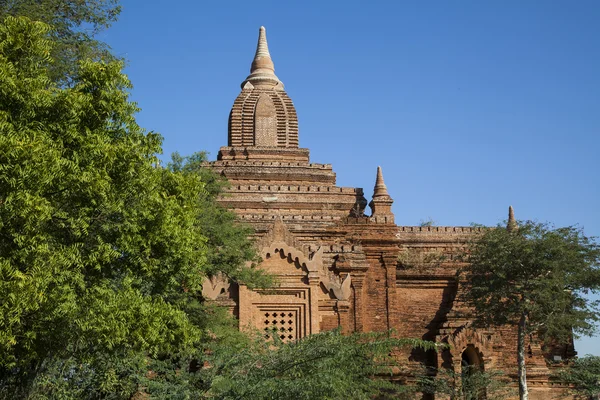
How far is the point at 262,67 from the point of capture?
41.4 m

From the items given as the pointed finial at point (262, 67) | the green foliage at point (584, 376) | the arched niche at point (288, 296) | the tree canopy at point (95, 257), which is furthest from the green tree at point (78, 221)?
the pointed finial at point (262, 67)

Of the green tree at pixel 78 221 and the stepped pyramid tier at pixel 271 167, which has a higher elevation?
the stepped pyramid tier at pixel 271 167

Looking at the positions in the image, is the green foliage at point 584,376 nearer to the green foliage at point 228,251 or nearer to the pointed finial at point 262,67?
the green foliage at point 228,251

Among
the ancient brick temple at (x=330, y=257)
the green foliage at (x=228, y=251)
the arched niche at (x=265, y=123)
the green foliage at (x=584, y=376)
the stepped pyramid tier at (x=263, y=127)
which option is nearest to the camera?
the green foliage at (x=228, y=251)

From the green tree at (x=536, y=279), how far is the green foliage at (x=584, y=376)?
1.17m

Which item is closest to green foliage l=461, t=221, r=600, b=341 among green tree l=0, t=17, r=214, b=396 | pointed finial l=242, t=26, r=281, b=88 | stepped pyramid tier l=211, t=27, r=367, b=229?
stepped pyramid tier l=211, t=27, r=367, b=229

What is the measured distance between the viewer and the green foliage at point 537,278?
81.5 ft

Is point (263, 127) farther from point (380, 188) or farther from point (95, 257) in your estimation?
point (95, 257)

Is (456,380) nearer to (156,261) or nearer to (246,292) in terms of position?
(246,292)

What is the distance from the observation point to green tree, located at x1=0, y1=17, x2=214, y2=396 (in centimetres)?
1377

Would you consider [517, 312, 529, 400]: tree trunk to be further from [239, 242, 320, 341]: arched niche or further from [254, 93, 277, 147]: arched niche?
[254, 93, 277, 147]: arched niche

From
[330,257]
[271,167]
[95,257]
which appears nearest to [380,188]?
[271,167]

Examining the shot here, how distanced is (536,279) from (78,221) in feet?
46.7

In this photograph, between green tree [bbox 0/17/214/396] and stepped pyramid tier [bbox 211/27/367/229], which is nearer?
green tree [bbox 0/17/214/396]
